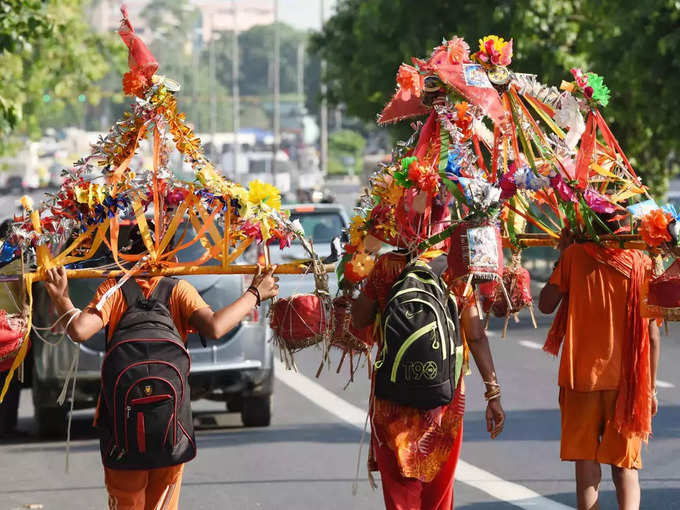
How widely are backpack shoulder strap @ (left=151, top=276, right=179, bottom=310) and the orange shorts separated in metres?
1.99

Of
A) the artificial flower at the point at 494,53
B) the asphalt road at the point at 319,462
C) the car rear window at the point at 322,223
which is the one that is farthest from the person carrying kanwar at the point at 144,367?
the car rear window at the point at 322,223

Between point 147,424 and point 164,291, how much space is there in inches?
23.2

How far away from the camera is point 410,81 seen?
5848 millimetres

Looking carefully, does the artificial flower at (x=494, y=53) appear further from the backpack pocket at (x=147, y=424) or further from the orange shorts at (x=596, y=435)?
the backpack pocket at (x=147, y=424)

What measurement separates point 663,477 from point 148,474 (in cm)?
407

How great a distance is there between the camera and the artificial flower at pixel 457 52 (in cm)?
593

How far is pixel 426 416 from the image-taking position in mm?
5527

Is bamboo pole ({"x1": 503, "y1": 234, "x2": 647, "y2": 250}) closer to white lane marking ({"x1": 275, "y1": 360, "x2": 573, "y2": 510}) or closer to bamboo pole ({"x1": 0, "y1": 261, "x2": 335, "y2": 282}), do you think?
bamboo pole ({"x1": 0, "y1": 261, "x2": 335, "y2": 282})

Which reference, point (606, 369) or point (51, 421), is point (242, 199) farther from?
point (51, 421)

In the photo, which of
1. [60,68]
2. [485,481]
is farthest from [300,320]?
[60,68]

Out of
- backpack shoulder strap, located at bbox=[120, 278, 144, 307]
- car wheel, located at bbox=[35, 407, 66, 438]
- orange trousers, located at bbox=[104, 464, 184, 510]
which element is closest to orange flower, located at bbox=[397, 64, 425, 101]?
backpack shoulder strap, located at bbox=[120, 278, 144, 307]

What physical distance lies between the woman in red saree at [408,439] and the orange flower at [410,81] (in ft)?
2.32

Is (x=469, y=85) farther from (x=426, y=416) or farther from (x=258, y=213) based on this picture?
(x=426, y=416)

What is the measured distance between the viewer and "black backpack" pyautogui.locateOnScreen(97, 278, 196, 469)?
5.38 metres
